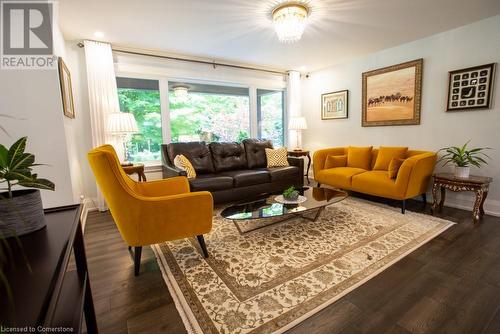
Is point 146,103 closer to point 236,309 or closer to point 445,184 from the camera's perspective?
point 236,309

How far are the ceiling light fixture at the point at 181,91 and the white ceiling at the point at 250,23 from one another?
0.56m

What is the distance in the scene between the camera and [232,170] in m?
3.86

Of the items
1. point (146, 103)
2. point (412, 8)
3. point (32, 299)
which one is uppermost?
point (412, 8)

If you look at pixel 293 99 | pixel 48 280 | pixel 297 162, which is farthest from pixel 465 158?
pixel 48 280

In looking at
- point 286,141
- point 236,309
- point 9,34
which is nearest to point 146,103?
point 9,34

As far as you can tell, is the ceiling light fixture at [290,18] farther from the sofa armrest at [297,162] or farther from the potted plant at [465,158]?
the potted plant at [465,158]

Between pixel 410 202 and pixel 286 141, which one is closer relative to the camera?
pixel 410 202

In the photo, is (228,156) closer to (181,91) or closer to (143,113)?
(181,91)

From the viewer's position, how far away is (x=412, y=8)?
2551mm

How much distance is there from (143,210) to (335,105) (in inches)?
165

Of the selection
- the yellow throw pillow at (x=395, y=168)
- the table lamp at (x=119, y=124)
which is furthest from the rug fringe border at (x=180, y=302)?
the yellow throw pillow at (x=395, y=168)

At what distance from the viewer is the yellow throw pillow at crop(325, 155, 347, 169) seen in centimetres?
407

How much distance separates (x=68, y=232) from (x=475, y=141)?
13.8 ft

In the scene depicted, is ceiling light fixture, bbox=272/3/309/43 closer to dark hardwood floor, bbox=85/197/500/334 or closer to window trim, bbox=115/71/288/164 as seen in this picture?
window trim, bbox=115/71/288/164
